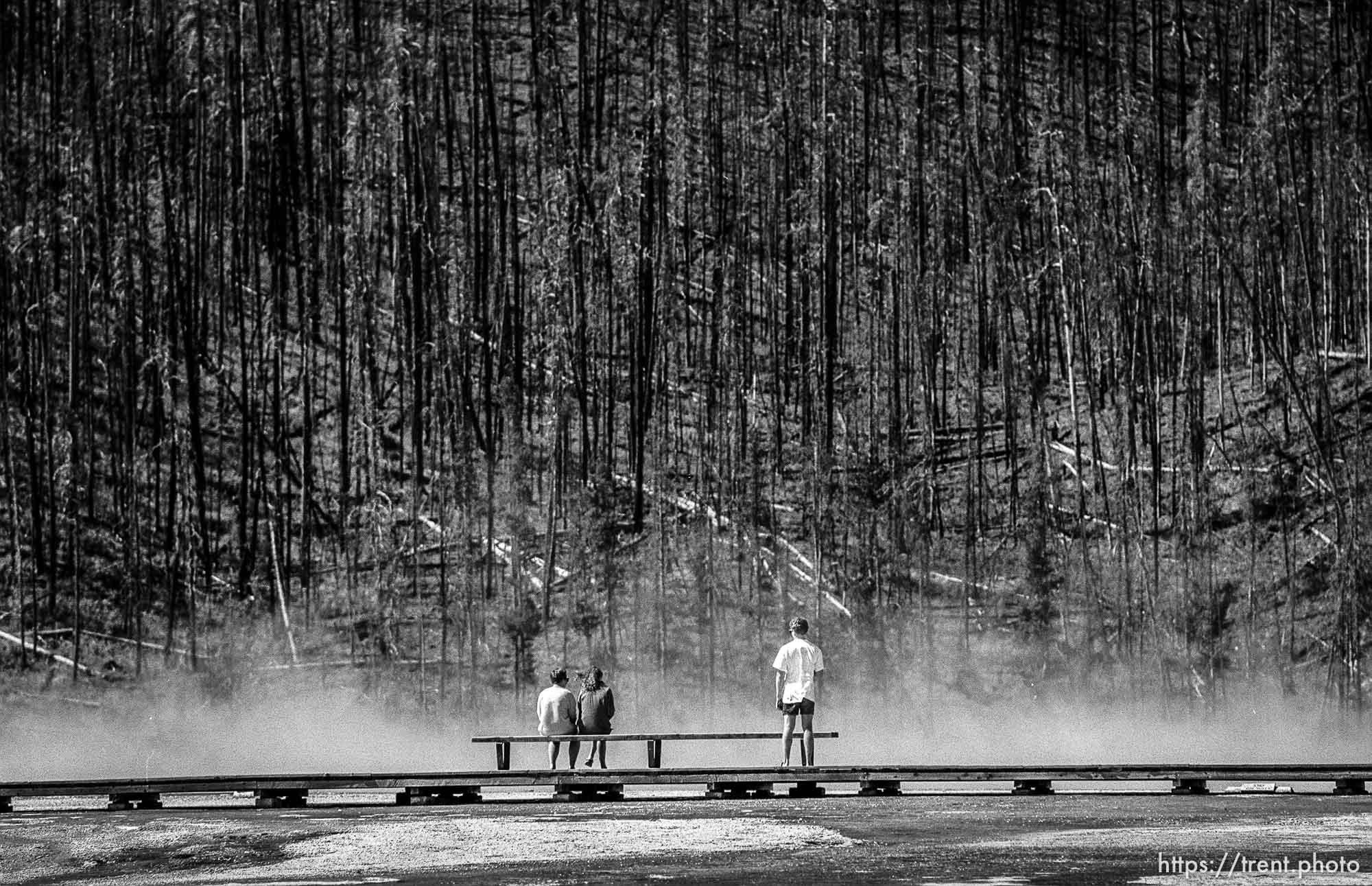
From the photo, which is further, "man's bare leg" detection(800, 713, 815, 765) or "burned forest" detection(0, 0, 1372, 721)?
"burned forest" detection(0, 0, 1372, 721)

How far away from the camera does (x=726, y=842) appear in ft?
24.6

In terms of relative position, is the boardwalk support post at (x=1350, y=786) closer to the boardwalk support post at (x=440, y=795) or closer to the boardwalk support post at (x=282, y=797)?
the boardwalk support post at (x=440, y=795)

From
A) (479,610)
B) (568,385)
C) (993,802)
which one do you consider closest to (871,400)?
(568,385)

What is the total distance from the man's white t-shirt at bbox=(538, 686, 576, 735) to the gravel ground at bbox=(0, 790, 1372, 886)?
4.76ft

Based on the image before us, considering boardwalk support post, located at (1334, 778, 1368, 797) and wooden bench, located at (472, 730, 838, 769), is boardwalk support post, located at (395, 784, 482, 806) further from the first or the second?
boardwalk support post, located at (1334, 778, 1368, 797)

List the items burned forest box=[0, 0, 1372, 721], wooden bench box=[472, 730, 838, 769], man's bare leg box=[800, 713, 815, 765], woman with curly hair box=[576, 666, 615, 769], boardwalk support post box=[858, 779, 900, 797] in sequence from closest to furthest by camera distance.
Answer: boardwalk support post box=[858, 779, 900, 797], man's bare leg box=[800, 713, 815, 765], wooden bench box=[472, 730, 838, 769], woman with curly hair box=[576, 666, 615, 769], burned forest box=[0, 0, 1372, 721]

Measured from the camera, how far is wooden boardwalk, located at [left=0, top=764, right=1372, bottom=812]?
391 inches

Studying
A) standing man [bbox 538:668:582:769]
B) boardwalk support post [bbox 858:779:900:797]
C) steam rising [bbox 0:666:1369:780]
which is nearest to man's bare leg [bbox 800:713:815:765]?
boardwalk support post [bbox 858:779:900:797]

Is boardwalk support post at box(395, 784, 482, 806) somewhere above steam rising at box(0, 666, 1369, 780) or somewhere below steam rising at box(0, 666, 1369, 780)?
below

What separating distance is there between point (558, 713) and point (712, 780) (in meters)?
1.67

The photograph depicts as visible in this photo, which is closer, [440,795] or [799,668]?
[440,795]

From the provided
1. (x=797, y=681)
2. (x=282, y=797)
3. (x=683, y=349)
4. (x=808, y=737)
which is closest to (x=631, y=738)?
(x=808, y=737)

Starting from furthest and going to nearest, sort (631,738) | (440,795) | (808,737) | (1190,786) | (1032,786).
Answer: (631,738) → (808,737) → (1032,786) → (440,795) → (1190,786)

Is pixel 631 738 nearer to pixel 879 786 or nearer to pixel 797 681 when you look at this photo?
pixel 797 681
